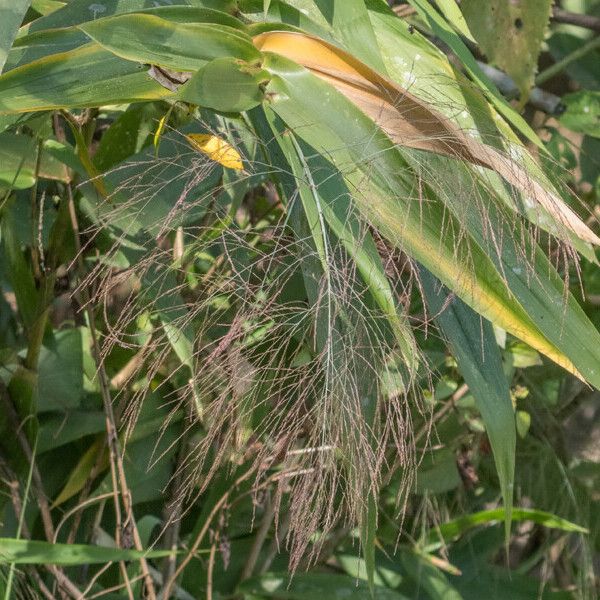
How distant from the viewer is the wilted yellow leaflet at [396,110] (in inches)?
21.1

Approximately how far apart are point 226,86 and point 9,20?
13cm

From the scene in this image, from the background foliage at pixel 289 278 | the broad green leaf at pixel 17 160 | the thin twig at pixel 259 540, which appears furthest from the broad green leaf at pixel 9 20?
the thin twig at pixel 259 540

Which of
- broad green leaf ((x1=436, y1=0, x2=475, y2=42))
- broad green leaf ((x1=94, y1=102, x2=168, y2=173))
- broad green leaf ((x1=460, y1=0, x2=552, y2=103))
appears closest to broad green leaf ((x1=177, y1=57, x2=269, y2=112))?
broad green leaf ((x1=436, y1=0, x2=475, y2=42))

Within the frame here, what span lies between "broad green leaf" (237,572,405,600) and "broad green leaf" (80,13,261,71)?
0.69m

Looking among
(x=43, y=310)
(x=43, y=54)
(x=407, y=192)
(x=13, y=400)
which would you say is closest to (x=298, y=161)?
(x=407, y=192)

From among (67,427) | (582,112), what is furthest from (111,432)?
(582,112)

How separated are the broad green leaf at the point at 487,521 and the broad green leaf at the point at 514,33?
0.47 metres

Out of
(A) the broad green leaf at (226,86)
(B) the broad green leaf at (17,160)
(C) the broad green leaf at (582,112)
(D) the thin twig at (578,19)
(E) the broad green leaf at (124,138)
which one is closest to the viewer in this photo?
(A) the broad green leaf at (226,86)

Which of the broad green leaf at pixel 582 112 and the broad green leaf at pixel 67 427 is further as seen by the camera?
the broad green leaf at pixel 582 112

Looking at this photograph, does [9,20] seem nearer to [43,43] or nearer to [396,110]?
[43,43]

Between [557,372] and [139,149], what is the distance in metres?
0.70

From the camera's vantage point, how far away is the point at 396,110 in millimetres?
547

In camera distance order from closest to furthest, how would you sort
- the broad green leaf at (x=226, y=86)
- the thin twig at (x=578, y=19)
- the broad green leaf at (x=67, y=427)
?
the broad green leaf at (x=226, y=86), the broad green leaf at (x=67, y=427), the thin twig at (x=578, y=19)

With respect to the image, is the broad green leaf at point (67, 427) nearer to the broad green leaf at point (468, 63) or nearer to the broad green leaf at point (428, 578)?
the broad green leaf at point (428, 578)
